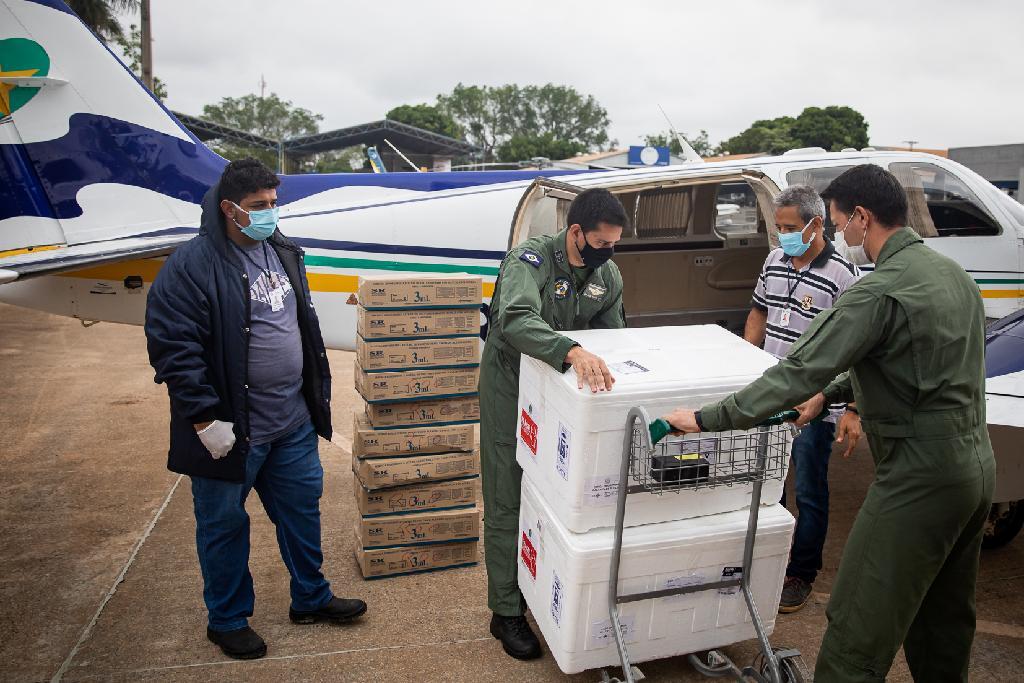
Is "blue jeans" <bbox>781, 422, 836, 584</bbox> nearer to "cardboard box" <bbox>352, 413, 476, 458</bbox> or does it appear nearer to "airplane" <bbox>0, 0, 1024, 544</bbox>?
"cardboard box" <bbox>352, 413, 476, 458</bbox>

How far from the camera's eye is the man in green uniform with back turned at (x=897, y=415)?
2.19 metres

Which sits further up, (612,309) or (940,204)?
(940,204)

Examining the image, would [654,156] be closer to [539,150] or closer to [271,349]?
[271,349]

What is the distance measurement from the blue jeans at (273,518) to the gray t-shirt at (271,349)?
0.32 ft

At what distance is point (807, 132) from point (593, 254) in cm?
5461

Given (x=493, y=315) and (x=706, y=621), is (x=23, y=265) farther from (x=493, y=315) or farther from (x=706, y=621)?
(x=706, y=621)

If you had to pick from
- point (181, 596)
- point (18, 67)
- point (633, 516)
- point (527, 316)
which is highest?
point (18, 67)

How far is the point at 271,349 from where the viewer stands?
315cm

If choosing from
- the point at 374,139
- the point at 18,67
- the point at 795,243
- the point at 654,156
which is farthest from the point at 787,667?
the point at 374,139

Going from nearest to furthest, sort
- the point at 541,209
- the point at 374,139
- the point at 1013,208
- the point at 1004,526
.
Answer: the point at 1004,526 → the point at 541,209 → the point at 1013,208 → the point at 374,139

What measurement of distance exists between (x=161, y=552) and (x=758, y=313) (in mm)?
3591

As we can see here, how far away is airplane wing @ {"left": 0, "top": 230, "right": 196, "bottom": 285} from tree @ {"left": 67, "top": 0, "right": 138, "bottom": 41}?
21.3 m

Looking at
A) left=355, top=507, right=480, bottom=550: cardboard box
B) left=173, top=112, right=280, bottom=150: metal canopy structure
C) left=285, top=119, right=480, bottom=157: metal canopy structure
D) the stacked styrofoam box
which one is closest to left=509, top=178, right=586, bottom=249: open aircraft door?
left=355, top=507, right=480, bottom=550: cardboard box

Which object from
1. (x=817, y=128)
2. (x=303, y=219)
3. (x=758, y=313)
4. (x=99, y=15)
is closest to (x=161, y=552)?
(x=303, y=219)
